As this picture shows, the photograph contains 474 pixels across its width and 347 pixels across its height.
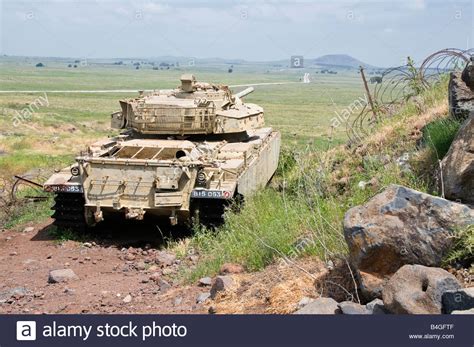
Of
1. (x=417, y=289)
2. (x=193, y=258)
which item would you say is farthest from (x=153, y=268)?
(x=417, y=289)

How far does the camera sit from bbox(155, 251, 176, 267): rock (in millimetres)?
10375

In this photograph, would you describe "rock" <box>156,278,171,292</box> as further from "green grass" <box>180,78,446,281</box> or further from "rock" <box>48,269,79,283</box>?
"rock" <box>48,269,79,283</box>

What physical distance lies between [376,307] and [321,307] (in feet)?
1.45

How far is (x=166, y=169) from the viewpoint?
11.2m

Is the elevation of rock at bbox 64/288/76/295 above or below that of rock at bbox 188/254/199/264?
below

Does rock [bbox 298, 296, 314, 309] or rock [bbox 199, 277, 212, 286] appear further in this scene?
rock [bbox 199, 277, 212, 286]

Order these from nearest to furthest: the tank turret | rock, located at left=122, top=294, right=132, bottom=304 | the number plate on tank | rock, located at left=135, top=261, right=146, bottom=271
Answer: rock, located at left=122, top=294, right=132, bottom=304 → rock, located at left=135, top=261, right=146, bottom=271 → the number plate on tank → the tank turret

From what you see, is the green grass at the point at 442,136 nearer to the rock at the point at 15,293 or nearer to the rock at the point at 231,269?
the rock at the point at 231,269

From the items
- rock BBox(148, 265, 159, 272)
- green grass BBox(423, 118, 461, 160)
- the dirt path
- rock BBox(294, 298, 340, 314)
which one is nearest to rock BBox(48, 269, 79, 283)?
the dirt path

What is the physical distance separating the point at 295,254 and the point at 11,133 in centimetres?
2869

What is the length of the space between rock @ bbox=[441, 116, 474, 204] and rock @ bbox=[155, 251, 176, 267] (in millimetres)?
4759

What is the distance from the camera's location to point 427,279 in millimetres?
5477

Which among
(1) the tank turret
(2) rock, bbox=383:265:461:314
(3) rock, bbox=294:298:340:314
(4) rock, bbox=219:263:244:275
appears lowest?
(4) rock, bbox=219:263:244:275

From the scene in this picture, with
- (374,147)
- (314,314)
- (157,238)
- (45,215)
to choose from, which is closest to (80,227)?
(157,238)
